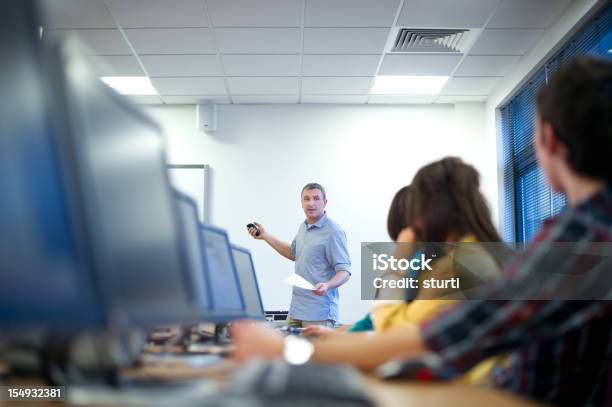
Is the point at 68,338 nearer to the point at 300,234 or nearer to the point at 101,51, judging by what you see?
the point at 300,234

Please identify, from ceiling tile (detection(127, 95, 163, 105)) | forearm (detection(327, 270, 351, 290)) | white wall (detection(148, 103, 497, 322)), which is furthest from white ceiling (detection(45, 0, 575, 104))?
forearm (detection(327, 270, 351, 290))

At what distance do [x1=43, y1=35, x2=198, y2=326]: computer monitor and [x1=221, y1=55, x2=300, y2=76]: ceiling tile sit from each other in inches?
150

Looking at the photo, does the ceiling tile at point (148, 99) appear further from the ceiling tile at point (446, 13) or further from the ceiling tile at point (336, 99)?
the ceiling tile at point (446, 13)

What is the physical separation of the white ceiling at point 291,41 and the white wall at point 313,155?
0.32 metres

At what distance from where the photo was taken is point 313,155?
5.91m

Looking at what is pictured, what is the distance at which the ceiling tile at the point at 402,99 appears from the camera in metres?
5.67

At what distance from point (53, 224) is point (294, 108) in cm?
536

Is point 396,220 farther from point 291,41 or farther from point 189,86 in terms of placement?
point 189,86

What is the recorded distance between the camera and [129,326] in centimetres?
73

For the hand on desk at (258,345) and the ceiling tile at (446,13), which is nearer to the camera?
the hand on desk at (258,345)

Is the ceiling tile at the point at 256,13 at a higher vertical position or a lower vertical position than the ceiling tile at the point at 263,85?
higher

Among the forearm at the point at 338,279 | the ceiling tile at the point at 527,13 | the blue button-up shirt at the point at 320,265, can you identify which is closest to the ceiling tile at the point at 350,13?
the ceiling tile at the point at 527,13

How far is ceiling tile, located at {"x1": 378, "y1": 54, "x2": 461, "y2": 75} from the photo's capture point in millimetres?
4699

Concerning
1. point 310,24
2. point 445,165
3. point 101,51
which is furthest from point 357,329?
point 101,51
